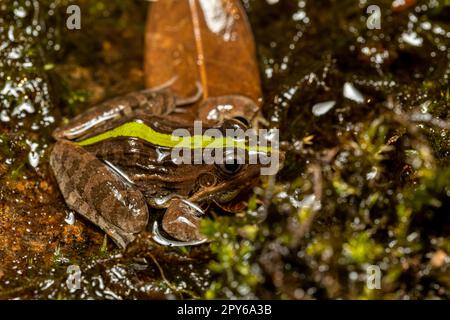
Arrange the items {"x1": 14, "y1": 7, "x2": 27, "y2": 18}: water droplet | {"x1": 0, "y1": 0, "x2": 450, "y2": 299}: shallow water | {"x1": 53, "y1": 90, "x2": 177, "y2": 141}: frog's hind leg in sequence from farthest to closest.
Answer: {"x1": 14, "y1": 7, "x2": 27, "y2": 18}: water droplet, {"x1": 53, "y1": 90, "x2": 177, "y2": 141}: frog's hind leg, {"x1": 0, "y1": 0, "x2": 450, "y2": 299}: shallow water

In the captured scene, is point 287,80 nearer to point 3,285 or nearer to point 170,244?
point 170,244

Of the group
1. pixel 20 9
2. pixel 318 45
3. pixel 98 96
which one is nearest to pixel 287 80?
pixel 318 45

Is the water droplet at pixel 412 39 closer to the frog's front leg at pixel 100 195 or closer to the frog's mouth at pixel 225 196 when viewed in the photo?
the frog's mouth at pixel 225 196

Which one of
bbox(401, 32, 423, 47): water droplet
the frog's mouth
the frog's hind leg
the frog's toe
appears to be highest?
bbox(401, 32, 423, 47): water droplet

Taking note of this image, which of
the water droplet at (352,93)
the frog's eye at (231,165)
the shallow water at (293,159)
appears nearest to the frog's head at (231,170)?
the frog's eye at (231,165)

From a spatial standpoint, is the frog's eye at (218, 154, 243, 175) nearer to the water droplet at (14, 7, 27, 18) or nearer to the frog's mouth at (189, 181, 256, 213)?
the frog's mouth at (189, 181, 256, 213)

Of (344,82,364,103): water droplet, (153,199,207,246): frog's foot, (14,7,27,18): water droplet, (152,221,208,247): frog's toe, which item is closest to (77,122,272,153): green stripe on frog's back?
(153,199,207,246): frog's foot

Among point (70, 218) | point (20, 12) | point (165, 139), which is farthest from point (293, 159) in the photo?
point (20, 12)

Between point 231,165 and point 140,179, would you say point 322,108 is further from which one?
point 140,179
